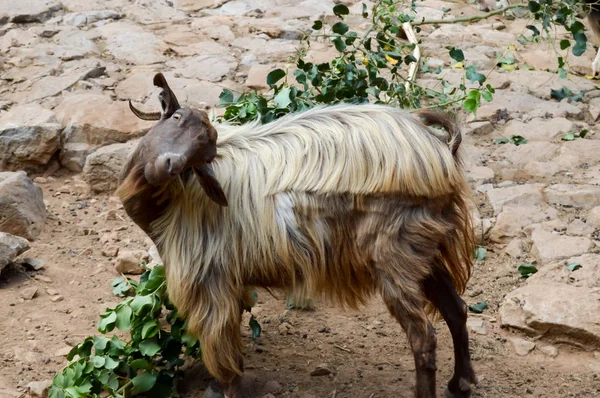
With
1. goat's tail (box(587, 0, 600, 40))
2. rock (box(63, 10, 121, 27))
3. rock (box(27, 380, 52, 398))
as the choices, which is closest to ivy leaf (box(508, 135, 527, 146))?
goat's tail (box(587, 0, 600, 40))

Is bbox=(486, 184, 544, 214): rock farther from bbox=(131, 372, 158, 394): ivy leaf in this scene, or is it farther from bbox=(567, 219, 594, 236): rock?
bbox=(131, 372, 158, 394): ivy leaf

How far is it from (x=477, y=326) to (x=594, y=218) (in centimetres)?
124

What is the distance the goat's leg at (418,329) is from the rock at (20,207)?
2.69 m

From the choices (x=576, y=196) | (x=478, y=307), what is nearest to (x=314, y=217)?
(x=478, y=307)

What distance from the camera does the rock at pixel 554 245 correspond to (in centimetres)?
518

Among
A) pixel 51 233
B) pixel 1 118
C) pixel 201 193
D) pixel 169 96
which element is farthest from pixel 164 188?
pixel 1 118

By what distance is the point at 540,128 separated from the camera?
6.75 metres

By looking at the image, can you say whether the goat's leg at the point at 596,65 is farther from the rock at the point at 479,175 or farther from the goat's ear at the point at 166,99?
the goat's ear at the point at 166,99

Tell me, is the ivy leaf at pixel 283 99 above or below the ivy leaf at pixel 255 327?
above

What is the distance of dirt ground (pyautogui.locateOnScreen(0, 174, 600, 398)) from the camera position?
173 inches

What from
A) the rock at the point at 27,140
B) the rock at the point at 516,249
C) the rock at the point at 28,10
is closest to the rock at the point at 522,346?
the rock at the point at 516,249

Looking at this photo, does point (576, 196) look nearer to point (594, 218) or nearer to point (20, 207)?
point (594, 218)

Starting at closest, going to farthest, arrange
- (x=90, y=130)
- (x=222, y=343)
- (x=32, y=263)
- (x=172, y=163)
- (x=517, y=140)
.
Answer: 1. (x=172, y=163)
2. (x=222, y=343)
3. (x=32, y=263)
4. (x=90, y=130)
5. (x=517, y=140)

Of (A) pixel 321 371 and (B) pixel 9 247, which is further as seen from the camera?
(B) pixel 9 247
